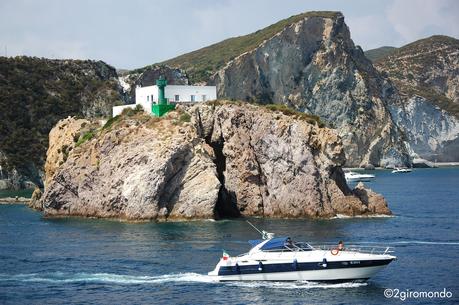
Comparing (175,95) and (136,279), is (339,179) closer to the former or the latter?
(175,95)

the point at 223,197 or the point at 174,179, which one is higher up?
the point at 174,179

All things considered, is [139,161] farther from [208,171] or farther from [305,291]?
[305,291]

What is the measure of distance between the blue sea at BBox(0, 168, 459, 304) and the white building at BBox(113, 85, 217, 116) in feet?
69.0

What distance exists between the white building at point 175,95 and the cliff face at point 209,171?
4.06 m

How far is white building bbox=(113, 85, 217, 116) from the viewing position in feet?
357

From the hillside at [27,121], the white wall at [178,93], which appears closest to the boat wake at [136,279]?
the white wall at [178,93]

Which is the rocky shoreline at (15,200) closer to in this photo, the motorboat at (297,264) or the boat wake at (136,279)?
the boat wake at (136,279)

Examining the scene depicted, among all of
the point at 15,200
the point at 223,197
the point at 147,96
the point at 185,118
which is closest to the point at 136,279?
the point at 223,197

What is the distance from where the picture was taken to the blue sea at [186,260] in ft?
174

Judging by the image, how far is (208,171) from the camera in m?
94.8

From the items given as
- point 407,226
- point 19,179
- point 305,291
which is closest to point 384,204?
point 407,226

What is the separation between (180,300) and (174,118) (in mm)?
52110

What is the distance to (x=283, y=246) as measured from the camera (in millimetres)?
57719

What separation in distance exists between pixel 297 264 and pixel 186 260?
12941mm
